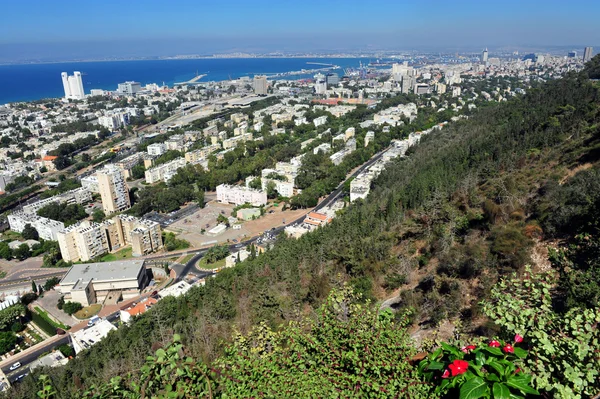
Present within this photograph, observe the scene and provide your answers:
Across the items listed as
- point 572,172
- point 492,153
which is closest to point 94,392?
point 572,172

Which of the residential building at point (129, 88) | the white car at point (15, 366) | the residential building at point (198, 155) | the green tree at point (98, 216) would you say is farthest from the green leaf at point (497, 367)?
the residential building at point (129, 88)

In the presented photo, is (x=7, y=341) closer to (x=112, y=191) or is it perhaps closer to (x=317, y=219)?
(x=112, y=191)

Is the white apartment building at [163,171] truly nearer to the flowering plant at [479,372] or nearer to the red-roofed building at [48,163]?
the red-roofed building at [48,163]

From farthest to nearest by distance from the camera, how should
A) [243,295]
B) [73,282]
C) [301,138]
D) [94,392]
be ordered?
[301,138], [73,282], [243,295], [94,392]

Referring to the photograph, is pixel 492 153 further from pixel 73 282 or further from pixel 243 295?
pixel 73 282

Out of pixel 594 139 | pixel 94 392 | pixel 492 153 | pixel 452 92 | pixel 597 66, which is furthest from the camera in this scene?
pixel 452 92

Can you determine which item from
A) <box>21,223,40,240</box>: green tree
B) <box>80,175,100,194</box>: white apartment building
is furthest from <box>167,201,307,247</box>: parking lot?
<box>80,175,100,194</box>: white apartment building

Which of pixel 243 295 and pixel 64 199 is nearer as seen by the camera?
pixel 243 295

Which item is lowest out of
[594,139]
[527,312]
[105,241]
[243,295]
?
[105,241]
